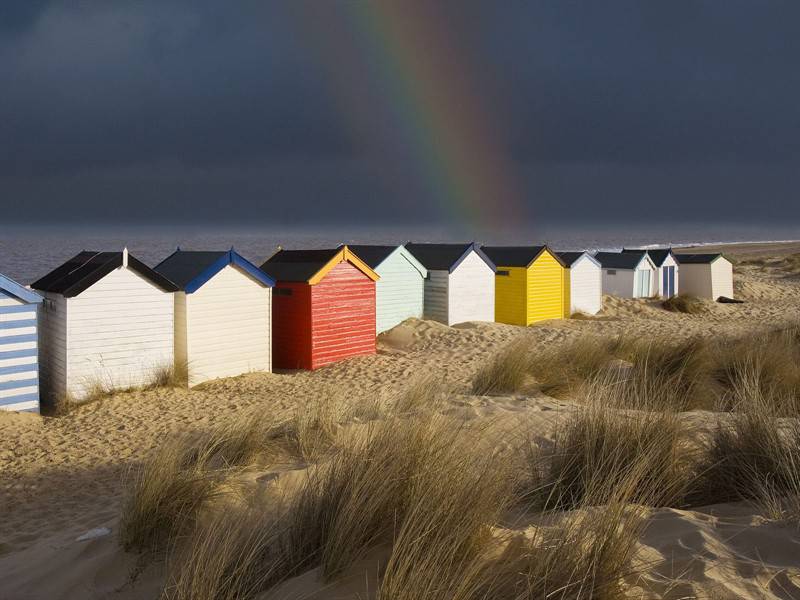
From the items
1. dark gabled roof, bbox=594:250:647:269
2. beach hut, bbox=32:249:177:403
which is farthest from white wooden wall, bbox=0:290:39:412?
dark gabled roof, bbox=594:250:647:269

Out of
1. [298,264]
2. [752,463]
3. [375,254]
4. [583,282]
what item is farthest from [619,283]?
[752,463]

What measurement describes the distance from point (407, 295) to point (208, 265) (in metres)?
6.97

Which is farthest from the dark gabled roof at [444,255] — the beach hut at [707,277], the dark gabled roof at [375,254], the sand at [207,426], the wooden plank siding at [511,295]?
the beach hut at [707,277]

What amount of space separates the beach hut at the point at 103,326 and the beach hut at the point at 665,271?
68.9ft

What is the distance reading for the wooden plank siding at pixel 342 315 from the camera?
1525 cm

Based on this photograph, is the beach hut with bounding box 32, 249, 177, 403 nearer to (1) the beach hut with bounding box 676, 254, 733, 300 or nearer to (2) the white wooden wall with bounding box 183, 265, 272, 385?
(2) the white wooden wall with bounding box 183, 265, 272, 385

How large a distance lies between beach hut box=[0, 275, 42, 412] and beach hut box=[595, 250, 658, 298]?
21.4 meters

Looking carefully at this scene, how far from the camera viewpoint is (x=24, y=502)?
6953 mm

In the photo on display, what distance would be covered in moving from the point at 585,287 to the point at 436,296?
22.7 ft

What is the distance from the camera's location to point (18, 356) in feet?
35.3

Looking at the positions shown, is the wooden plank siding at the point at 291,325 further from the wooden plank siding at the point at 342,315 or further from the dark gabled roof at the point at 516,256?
the dark gabled roof at the point at 516,256

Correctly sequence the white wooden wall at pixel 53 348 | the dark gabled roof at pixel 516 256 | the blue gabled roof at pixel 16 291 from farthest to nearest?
1. the dark gabled roof at pixel 516 256
2. the white wooden wall at pixel 53 348
3. the blue gabled roof at pixel 16 291

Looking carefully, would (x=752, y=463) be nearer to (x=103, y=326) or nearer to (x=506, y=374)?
(x=506, y=374)

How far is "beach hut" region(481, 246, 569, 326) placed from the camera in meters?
21.4
